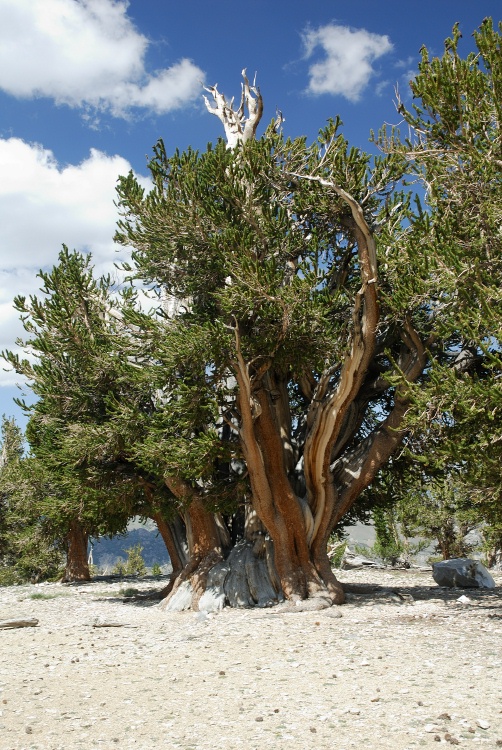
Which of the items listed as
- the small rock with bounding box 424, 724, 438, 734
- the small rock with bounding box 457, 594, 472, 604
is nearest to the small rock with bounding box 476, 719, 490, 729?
the small rock with bounding box 424, 724, 438, 734

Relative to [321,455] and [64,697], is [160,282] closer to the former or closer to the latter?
[321,455]

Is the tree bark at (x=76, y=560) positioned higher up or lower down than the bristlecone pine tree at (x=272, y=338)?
lower down

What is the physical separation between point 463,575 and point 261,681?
10824 mm

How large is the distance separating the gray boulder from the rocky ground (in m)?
4.41

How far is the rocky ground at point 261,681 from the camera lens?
4691 mm

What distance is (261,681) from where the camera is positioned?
251 inches

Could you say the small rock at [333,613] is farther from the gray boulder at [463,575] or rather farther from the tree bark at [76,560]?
the tree bark at [76,560]

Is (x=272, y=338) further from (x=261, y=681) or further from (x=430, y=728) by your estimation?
(x=430, y=728)

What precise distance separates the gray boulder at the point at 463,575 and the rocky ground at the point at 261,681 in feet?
14.5

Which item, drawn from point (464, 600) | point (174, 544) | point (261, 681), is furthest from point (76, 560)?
point (261, 681)

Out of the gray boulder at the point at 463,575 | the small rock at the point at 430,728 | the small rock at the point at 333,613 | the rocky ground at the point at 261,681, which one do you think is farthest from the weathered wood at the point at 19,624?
the gray boulder at the point at 463,575

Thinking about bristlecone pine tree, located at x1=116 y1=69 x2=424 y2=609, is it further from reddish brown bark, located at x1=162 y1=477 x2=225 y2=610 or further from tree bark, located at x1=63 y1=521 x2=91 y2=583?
tree bark, located at x1=63 y1=521 x2=91 y2=583

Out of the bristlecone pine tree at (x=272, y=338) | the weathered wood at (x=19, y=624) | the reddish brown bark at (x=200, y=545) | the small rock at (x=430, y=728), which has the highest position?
the bristlecone pine tree at (x=272, y=338)

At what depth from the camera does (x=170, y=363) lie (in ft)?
36.7
